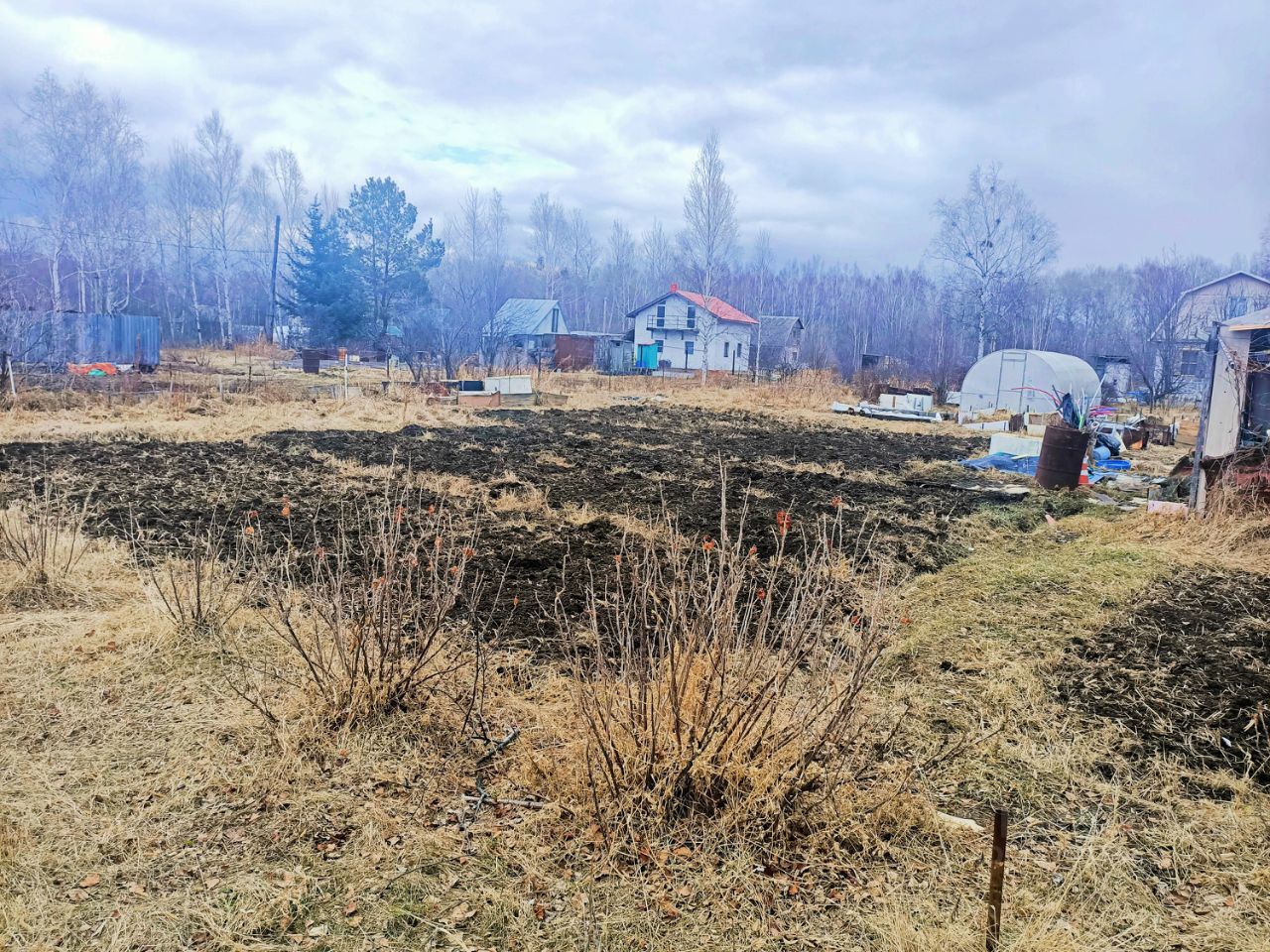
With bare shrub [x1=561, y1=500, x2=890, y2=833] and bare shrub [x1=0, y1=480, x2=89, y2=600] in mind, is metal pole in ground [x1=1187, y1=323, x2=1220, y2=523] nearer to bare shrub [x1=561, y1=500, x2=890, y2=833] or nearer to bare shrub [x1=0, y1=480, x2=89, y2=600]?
bare shrub [x1=561, y1=500, x2=890, y2=833]

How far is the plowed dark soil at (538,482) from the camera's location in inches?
271

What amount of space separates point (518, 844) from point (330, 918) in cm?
65

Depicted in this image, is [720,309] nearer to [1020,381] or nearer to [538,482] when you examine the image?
[1020,381]

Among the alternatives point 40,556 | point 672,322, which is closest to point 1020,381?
point 40,556

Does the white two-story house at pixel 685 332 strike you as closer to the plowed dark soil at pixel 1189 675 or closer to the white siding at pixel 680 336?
the white siding at pixel 680 336

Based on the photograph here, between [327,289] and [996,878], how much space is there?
117 feet

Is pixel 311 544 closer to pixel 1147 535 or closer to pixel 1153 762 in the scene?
pixel 1153 762

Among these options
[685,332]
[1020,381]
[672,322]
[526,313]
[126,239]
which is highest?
[126,239]

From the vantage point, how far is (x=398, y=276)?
36.1m

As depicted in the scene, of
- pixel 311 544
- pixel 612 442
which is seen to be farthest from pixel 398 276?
pixel 311 544

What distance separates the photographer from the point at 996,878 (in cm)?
223

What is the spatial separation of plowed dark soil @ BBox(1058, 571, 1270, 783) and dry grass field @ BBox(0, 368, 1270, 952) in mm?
24

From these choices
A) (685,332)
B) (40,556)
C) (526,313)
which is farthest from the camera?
(526,313)

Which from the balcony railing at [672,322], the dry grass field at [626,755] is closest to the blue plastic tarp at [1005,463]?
the dry grass field at [626,755]
